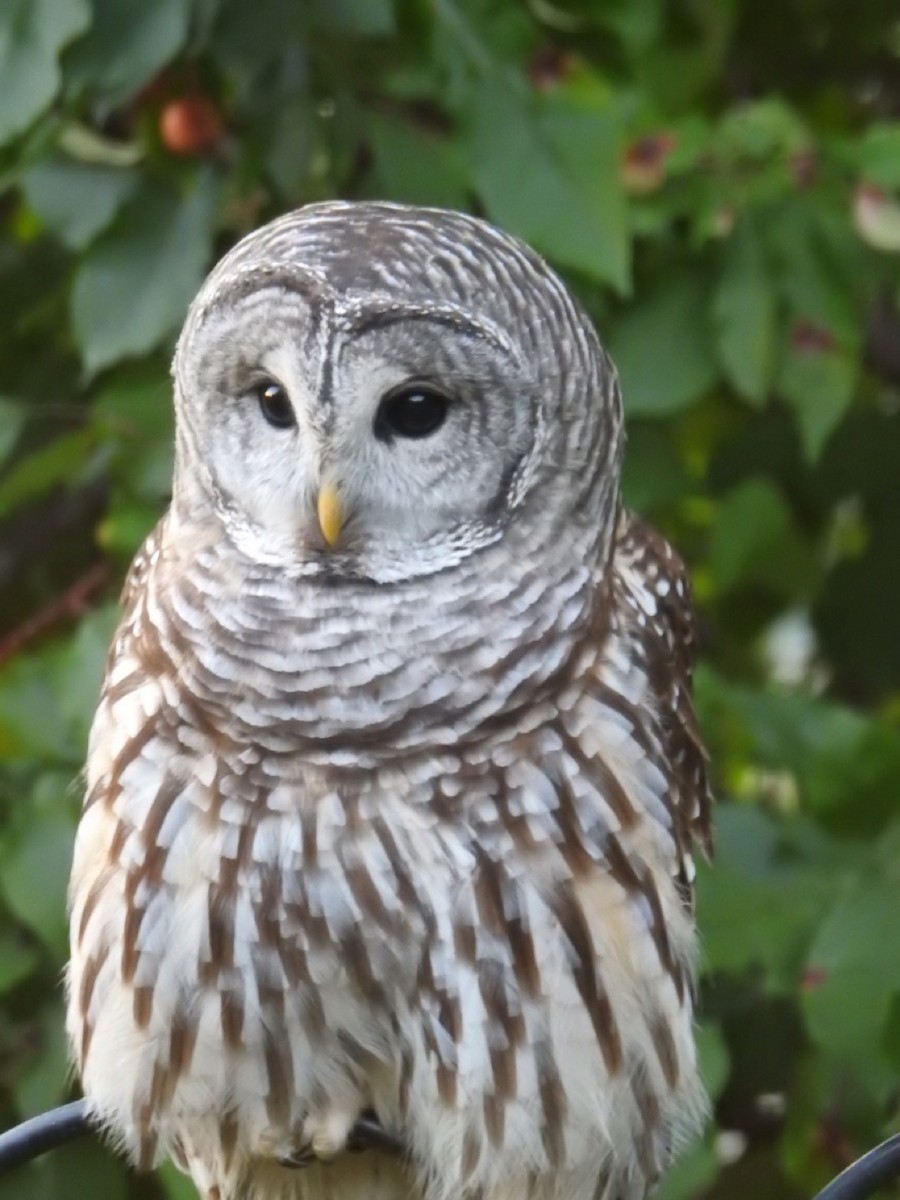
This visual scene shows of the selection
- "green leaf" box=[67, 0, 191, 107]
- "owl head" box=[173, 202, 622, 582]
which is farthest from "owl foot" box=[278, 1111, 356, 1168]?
"green leaf" box=[67, 0, 191, 107]

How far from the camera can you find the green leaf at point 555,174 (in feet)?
7.03

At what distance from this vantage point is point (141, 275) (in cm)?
222

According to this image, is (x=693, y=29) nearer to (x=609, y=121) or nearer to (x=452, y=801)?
(x=609, y=121)

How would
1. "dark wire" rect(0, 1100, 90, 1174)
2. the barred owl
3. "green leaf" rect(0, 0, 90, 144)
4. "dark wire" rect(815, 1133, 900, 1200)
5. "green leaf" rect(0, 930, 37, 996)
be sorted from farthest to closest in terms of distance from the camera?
"green leaf" rect(0, 930, 37, 996), "green leaf" rect(0, 0, 90, 144), the barred owl, "dark wire" rect(0, 1100, 90, 1174), "dark wire" rect(815, 1133, 900, 1200)

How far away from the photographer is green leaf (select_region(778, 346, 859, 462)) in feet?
7.64

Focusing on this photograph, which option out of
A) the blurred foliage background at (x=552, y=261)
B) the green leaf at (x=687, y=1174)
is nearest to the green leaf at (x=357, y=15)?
the blurred foliage background at (x=552, y=261)

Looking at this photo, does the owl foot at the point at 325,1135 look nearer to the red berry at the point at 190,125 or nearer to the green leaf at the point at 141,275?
the green leaf at the point at 141,275

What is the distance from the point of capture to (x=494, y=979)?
1925 mm

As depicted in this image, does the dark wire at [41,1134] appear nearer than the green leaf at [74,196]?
Yes

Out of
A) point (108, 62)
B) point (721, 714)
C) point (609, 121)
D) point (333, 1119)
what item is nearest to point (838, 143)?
point (609, 121)

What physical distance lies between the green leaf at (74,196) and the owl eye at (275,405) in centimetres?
50

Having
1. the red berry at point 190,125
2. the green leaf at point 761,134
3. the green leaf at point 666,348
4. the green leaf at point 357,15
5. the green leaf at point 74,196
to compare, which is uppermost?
the green leaf at point 357,15

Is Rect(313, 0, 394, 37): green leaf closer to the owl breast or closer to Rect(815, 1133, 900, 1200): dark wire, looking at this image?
the owl breast

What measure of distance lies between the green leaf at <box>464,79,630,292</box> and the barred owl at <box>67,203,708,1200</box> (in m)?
0.21
